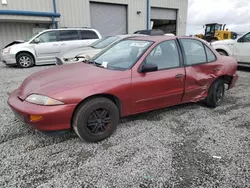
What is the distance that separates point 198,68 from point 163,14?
16.2 m

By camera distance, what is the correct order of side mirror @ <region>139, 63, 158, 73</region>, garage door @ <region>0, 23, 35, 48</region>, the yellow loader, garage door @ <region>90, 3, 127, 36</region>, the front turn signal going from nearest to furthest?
the front turn signal < side mirror @ <region>139, 63, 158, 73</region> < garage door @ <region>0, 23, 35, 48</region> < garage door @ <region>90, 3, 127, 36</region> < the yellow loader

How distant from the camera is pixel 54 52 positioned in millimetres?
9023

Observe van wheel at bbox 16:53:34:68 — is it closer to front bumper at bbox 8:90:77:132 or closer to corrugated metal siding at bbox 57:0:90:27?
corrugated metal siding at bbox 57:0:90:27

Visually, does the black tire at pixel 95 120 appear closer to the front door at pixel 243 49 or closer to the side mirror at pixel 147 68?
the side mirror at pixel 147 68

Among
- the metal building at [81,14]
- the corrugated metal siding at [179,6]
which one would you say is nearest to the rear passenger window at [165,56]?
the metal building at [81,14]

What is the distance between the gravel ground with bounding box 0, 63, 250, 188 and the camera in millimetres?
2074

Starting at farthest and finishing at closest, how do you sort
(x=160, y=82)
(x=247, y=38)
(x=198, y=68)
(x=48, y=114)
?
(x=247, y=38) < (x=198, y=68) < (x=160, y=82) < (x=48, y=114)

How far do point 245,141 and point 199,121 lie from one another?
0.80 m

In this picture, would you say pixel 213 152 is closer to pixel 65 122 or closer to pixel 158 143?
pixel 158 143

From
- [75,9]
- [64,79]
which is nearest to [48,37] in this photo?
[75,9]

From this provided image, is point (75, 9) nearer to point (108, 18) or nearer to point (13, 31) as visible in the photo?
point (108, 18)

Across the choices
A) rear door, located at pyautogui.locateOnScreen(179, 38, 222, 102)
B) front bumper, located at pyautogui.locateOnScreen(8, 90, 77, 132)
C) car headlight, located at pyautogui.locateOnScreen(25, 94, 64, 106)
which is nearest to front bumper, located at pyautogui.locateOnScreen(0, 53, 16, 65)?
front bumper, located at pyautogui.locateOnScreen(8, 90, 77, 132)

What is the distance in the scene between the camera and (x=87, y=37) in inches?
375

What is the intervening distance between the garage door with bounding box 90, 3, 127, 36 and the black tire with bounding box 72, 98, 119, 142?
12909mm
